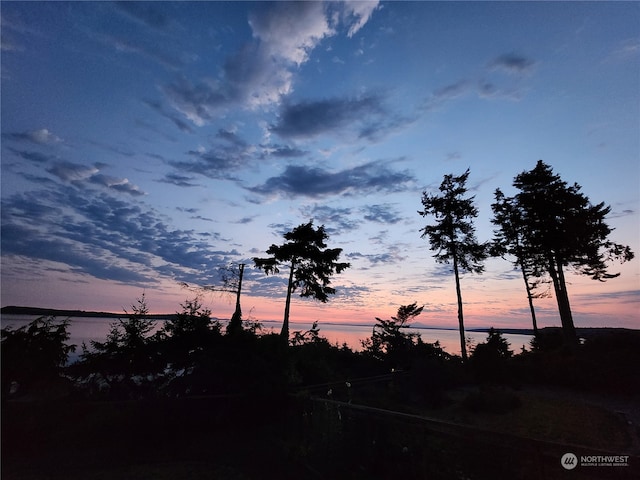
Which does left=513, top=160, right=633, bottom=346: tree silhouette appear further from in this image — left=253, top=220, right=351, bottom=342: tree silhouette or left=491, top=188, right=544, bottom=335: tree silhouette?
left=253, top=220, right=351, bottom=342: tree silhouette

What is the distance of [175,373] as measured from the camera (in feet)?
31.9

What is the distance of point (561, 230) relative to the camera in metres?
23.7

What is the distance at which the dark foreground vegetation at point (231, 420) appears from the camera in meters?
A: 4.74

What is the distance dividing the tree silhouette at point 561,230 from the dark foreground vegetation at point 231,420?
43.7 ft

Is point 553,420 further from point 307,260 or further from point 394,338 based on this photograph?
point 307,260

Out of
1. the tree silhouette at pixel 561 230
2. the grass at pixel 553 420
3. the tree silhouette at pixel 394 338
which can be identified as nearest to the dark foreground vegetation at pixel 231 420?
the grass at pixel 553 420

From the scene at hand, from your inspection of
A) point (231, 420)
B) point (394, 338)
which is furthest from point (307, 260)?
point (231, 420)

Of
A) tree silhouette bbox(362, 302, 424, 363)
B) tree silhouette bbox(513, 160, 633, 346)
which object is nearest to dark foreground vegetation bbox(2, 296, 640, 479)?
tree silhouette bbox(362, 302, 424, 363)

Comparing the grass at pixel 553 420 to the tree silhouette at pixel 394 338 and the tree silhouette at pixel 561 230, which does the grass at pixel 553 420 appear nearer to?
the tree silhouette at pixel 394 338

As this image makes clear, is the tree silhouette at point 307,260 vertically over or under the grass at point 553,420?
over

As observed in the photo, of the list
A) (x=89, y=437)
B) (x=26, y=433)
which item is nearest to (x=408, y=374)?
(x=89, y=437)

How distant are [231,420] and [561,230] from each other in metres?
26.3

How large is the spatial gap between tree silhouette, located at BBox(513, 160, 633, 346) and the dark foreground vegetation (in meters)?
13.3

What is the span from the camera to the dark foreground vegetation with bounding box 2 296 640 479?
474 cm
